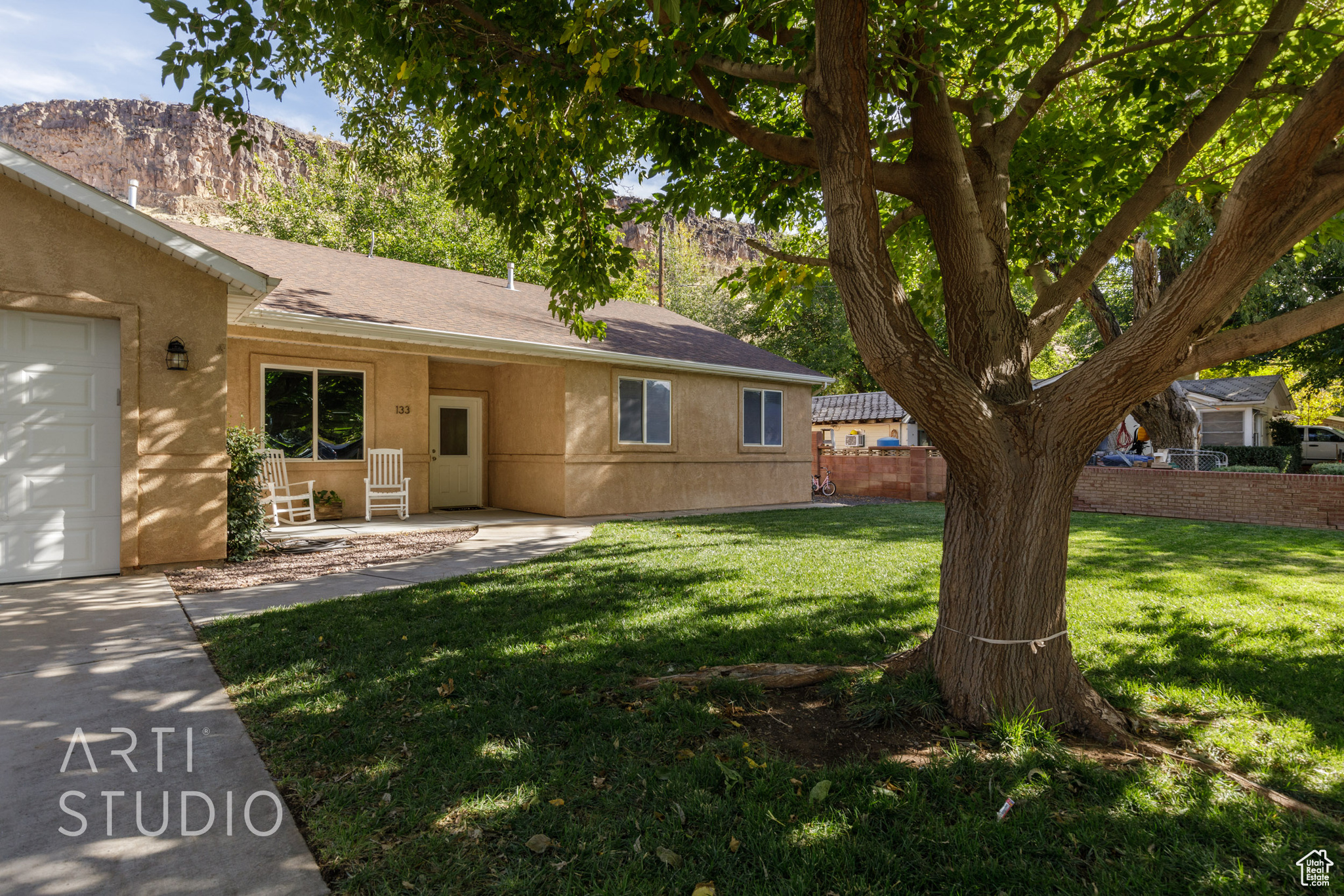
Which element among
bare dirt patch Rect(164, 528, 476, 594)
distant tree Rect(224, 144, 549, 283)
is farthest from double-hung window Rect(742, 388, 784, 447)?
distant tree Rect(224, 144, 549, 283)

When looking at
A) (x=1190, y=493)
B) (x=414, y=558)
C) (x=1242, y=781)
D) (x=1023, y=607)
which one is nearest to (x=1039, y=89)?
(x=1023, y=607)

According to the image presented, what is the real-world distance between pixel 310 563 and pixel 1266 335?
837cm

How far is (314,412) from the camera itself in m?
11.3

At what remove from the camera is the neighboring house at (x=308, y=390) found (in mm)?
6477

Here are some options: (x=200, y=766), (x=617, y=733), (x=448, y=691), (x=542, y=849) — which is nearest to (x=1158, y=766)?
(x=617, y=733)

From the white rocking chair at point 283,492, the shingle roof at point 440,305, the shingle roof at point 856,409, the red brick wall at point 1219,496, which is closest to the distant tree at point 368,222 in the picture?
the shingle roof at point 440,305

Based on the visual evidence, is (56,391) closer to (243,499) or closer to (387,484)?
(243,499)

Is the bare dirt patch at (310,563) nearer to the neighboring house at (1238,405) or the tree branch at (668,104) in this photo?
the tree branch at (668,104)

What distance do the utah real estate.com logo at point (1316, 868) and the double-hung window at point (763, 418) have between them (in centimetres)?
1263

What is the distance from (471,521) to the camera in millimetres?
11422

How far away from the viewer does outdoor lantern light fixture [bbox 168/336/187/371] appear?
7.09 m

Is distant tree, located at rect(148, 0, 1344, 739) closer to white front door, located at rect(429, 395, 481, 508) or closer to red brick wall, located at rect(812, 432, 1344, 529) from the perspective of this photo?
red brick wall, located at rect(812, 432, 1344, 529)

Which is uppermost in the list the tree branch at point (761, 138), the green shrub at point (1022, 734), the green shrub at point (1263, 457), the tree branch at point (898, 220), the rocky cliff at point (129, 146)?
the rocky cliff at point (129, 146)

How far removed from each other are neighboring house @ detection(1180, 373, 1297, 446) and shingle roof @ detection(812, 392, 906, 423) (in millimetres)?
10124
